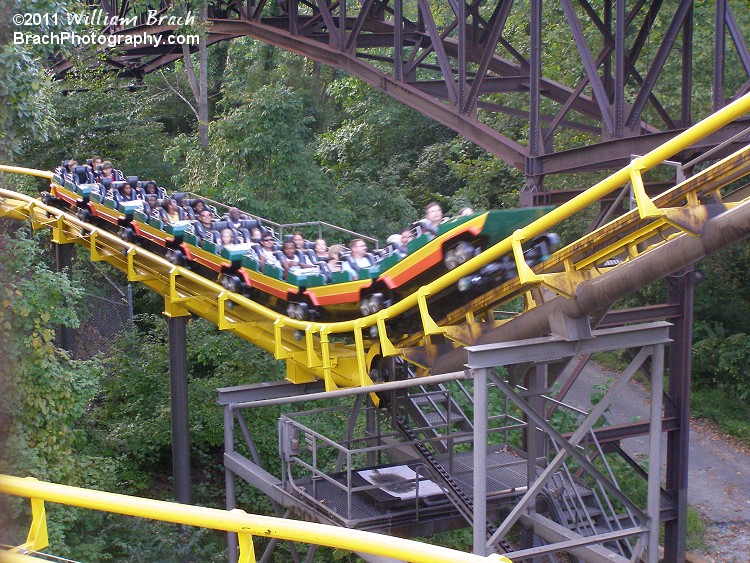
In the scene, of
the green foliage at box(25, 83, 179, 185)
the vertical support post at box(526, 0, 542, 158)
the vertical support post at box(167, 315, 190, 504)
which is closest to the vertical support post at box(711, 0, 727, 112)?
the vertical support post at box(526, 0, 542, 158)

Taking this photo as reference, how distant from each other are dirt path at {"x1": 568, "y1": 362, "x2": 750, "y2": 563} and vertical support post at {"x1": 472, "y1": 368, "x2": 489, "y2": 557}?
23.6 feet

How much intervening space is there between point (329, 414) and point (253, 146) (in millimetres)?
5458

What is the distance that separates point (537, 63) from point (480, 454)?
17.2ft

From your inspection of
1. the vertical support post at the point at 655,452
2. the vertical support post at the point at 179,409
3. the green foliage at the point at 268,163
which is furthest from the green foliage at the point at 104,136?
the vertical support post at the point at 655,452

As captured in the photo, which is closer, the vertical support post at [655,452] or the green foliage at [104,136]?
the vertical support post at [655,452]

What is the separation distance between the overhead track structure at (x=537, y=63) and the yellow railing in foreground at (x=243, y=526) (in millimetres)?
7220

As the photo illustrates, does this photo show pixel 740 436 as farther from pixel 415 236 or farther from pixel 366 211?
pixel 415 236

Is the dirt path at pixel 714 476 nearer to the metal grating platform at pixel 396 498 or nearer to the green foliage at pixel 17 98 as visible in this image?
the metal grating platform at pixel 396 498

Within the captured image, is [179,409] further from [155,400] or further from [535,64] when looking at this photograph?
[535,64]

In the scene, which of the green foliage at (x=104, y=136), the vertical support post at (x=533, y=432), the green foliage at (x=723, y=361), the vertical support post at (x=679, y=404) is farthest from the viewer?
the green foliage at (x=104, y=136)

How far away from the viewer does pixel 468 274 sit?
730 cm

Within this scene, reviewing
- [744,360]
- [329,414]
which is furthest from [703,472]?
[329,414]

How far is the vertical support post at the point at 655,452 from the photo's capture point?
7.40 metres

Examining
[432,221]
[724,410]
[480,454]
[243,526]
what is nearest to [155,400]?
[432,221]
